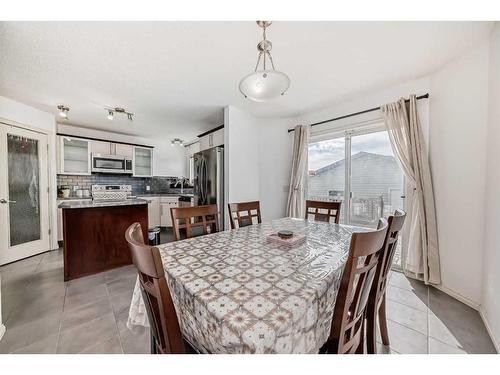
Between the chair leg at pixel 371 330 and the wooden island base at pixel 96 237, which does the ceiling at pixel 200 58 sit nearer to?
the wooden island base at pixel 96 237

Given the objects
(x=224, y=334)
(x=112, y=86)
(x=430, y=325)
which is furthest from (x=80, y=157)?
(x=430, y=325)

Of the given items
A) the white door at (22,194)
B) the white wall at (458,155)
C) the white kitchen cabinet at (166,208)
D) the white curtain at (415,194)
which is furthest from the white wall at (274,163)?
the white door at (22,194)

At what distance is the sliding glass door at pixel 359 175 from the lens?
2.58m

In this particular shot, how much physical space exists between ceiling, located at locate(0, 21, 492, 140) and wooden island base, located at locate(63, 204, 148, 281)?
1488 millimetres

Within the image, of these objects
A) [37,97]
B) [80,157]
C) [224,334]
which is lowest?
[224,334]

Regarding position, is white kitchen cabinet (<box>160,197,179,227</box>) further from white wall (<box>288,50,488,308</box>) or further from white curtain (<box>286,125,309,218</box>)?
white wall (<box>288,50,488,308</box>)

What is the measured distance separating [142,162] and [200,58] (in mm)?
3594

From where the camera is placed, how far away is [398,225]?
3.24 ft

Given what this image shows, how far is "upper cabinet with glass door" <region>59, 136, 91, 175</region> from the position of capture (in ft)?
11.9

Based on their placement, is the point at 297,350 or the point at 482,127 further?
the point at 482,127

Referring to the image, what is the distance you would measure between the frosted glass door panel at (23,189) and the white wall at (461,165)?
541 cm

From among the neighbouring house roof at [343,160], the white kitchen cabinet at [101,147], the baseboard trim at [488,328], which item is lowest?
the baseboard trim at [488,328]
